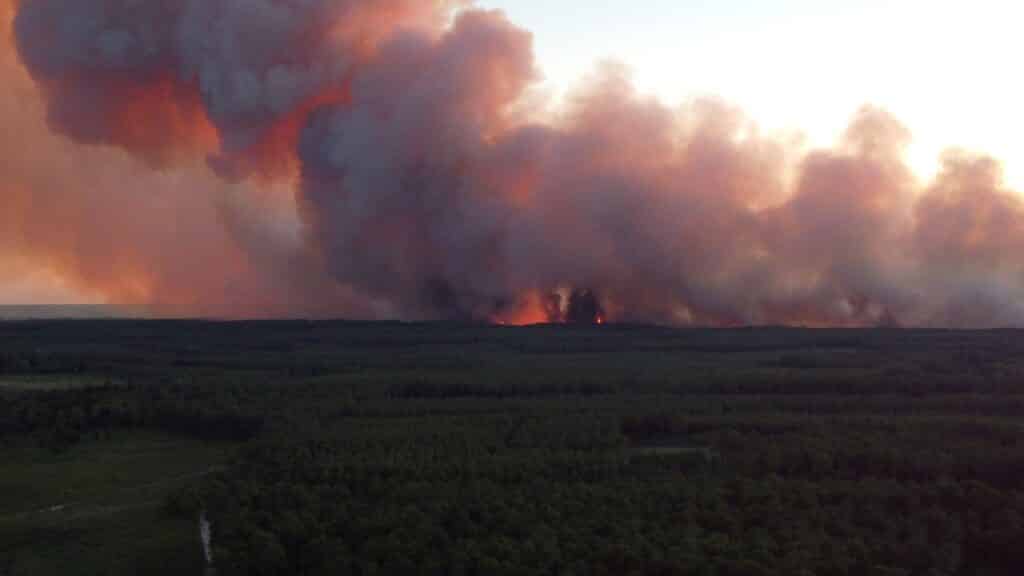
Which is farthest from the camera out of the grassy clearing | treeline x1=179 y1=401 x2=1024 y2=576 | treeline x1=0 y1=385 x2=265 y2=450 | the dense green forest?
treeline x1=0 y1=385 x2=265 y2=450

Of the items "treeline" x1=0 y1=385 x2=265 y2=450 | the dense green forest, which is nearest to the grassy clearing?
the dense green forest

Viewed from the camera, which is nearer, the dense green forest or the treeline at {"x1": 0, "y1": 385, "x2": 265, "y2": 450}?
the dense green forest

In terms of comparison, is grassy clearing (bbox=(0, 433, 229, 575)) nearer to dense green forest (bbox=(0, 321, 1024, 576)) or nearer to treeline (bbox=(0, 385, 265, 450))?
dense green forest (bbox=(0, 321, 1024, 576))

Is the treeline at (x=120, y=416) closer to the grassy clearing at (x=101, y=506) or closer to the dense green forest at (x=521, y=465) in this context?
the dense green forest at (x=521, y=465)

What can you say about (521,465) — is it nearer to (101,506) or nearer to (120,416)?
(101,506)

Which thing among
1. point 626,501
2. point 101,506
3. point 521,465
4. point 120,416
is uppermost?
point 120,416

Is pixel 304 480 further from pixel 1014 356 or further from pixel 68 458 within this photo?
pixel 1014 356

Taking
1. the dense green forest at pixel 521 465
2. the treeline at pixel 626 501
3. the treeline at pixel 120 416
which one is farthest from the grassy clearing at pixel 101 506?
the treeline at pixel 626 501

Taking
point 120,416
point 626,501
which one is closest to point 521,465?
point 626,501

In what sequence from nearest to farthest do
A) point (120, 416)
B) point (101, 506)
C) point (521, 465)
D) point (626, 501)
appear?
1. point (626, 501)
2. point (521, 465)
3. point (101, 506)
4. point (120, 416)
